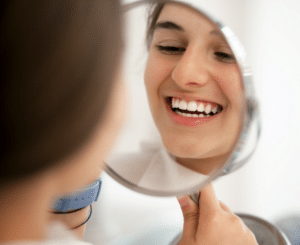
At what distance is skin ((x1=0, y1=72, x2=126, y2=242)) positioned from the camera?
1.11ft

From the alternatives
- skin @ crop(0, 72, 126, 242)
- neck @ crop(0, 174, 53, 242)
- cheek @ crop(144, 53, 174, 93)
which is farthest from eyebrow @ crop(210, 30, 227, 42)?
neck @ crop(0, 174, 53, 242)

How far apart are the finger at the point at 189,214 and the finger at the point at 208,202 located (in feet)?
0.06

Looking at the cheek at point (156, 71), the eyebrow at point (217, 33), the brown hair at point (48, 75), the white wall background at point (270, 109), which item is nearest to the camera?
the brown hair at point (48, 75)

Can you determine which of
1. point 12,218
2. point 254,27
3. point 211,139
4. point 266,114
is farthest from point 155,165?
point 254,27

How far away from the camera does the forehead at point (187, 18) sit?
1.70 feet

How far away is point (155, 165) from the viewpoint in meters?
0.70

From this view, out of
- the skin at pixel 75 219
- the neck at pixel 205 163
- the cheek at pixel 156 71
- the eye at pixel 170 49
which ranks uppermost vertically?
the eye at pixel 170 49

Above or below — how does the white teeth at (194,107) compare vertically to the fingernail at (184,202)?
above

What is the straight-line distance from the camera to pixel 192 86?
1.92 ft

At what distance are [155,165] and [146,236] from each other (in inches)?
7.4

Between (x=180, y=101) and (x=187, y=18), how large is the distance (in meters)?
0.15

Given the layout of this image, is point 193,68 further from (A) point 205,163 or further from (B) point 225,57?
(A) point 205,163

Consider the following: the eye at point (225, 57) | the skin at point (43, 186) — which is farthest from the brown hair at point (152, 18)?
the skin at point (43, 186)

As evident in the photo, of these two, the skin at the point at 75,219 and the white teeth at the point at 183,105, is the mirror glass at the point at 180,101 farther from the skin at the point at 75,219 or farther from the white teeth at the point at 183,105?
the skin at the point at 75,219
